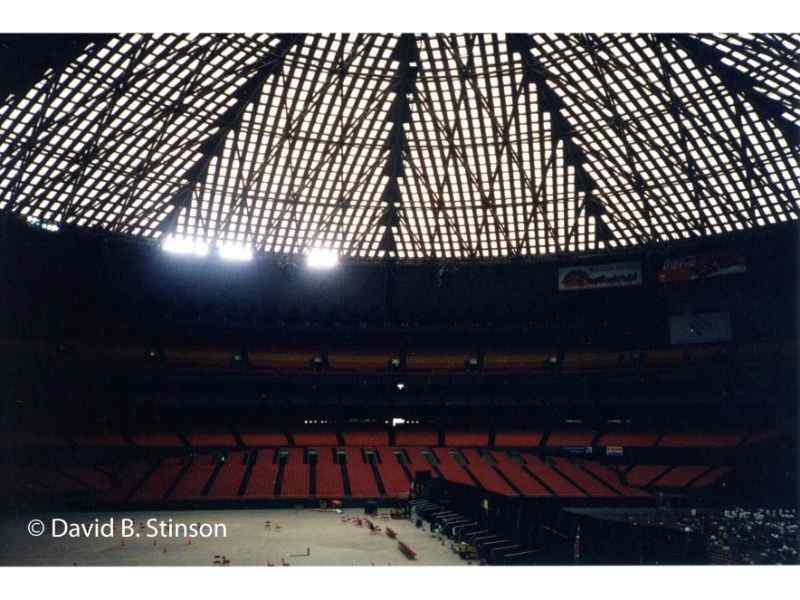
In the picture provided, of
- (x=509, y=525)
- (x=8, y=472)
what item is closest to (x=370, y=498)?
(x=509, y=525)

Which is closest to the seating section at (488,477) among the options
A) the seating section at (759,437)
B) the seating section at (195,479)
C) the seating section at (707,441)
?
the seating section at (707,441)

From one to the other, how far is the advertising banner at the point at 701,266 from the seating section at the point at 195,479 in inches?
1455

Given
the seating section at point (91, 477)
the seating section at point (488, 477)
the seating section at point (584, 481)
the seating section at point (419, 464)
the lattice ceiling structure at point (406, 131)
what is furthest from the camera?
the seating section at point (419, 464)

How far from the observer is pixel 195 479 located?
42.7 m

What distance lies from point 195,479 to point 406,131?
27624 mm

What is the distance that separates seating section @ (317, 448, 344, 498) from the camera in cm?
4266

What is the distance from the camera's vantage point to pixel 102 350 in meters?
49.2

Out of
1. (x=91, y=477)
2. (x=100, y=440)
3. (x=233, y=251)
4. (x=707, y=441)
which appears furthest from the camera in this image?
(x=233, y=251)

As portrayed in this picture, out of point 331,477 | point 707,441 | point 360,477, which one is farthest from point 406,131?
point 707,441

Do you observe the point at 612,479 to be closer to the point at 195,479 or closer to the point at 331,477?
the point at 331,477

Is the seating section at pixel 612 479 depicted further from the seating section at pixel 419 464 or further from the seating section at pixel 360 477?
the seating section at pixel 360 477

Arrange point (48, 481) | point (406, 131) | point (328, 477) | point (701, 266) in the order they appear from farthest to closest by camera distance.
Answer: point (701, 266) → point (328, 477) → point (406, 131) → point (48, 481)

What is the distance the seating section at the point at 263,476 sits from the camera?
42031mm

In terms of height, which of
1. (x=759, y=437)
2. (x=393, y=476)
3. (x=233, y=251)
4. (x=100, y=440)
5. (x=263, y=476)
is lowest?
(x=393, y=476)
